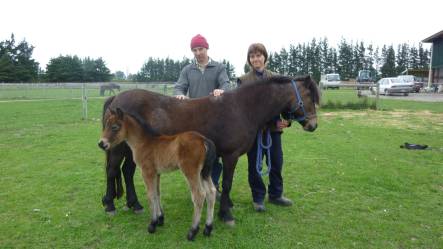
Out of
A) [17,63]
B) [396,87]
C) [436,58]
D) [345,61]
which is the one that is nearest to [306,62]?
[345,61]

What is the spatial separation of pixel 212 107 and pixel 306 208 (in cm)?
200

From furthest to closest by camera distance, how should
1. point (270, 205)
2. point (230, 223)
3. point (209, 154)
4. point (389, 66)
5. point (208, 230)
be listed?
point (389, 66)
point (270, 205)
point (230, 223)
point (208, 230)
point (209, 154)

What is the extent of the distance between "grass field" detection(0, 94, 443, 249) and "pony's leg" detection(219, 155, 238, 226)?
4.4 inches

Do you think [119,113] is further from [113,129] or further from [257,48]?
[257,48]

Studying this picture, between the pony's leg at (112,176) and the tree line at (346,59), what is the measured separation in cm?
6138

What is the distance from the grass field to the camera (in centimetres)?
384

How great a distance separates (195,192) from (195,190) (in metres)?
0.02

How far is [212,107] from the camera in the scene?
13.9 feet

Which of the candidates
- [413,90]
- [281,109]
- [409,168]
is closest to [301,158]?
[409,168]

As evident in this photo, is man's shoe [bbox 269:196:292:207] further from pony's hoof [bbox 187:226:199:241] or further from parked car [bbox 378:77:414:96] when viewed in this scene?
parked car [bbox 378:77:414:96]

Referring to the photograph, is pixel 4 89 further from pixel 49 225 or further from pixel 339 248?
pixel 339 248

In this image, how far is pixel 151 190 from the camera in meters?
3.90

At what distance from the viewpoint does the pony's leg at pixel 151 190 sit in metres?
3.85

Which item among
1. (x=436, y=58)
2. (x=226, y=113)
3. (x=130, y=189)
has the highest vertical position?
(x=436, y=58)
